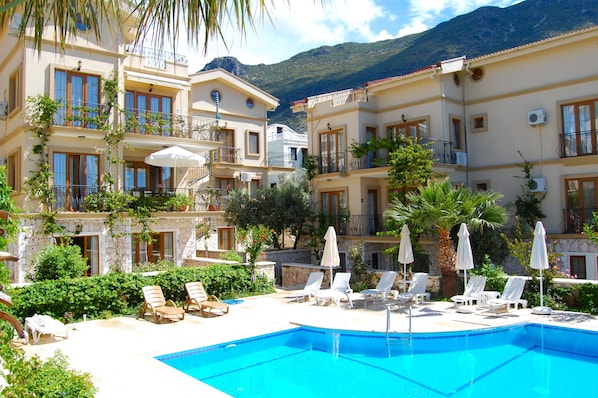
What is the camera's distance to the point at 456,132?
25.1 meters

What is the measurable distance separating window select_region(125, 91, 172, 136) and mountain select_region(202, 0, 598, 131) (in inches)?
1640

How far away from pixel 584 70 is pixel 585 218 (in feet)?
20.1

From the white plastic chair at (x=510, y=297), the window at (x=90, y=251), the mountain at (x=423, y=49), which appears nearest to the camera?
the white plastic chair at (x=510, y=297)

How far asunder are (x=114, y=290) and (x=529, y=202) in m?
17.1

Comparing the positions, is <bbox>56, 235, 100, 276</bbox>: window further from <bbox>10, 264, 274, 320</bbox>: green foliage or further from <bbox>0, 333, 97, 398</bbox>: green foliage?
<bbox>0, 333, 97, 398</bbox>: green foliage

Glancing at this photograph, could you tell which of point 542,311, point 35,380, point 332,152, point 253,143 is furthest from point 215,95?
point 35,380

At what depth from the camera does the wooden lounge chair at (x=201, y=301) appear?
625 inches

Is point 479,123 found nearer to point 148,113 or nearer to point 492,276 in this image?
point 492,276

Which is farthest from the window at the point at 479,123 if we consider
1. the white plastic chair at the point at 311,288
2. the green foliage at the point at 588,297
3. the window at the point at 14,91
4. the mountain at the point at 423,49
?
the mountain at the point at 423,49

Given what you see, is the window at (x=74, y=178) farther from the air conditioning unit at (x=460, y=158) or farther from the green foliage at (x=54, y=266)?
the air conditioning unit at (x=460, y=158)

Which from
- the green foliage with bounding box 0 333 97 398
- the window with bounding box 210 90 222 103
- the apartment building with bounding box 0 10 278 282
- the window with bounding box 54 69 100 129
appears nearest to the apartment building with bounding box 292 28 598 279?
the window with bounding box 210 90 222 103

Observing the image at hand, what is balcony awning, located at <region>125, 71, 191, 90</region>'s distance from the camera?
22312mm

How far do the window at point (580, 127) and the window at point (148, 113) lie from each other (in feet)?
56.8

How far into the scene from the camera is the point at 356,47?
3526 inches
